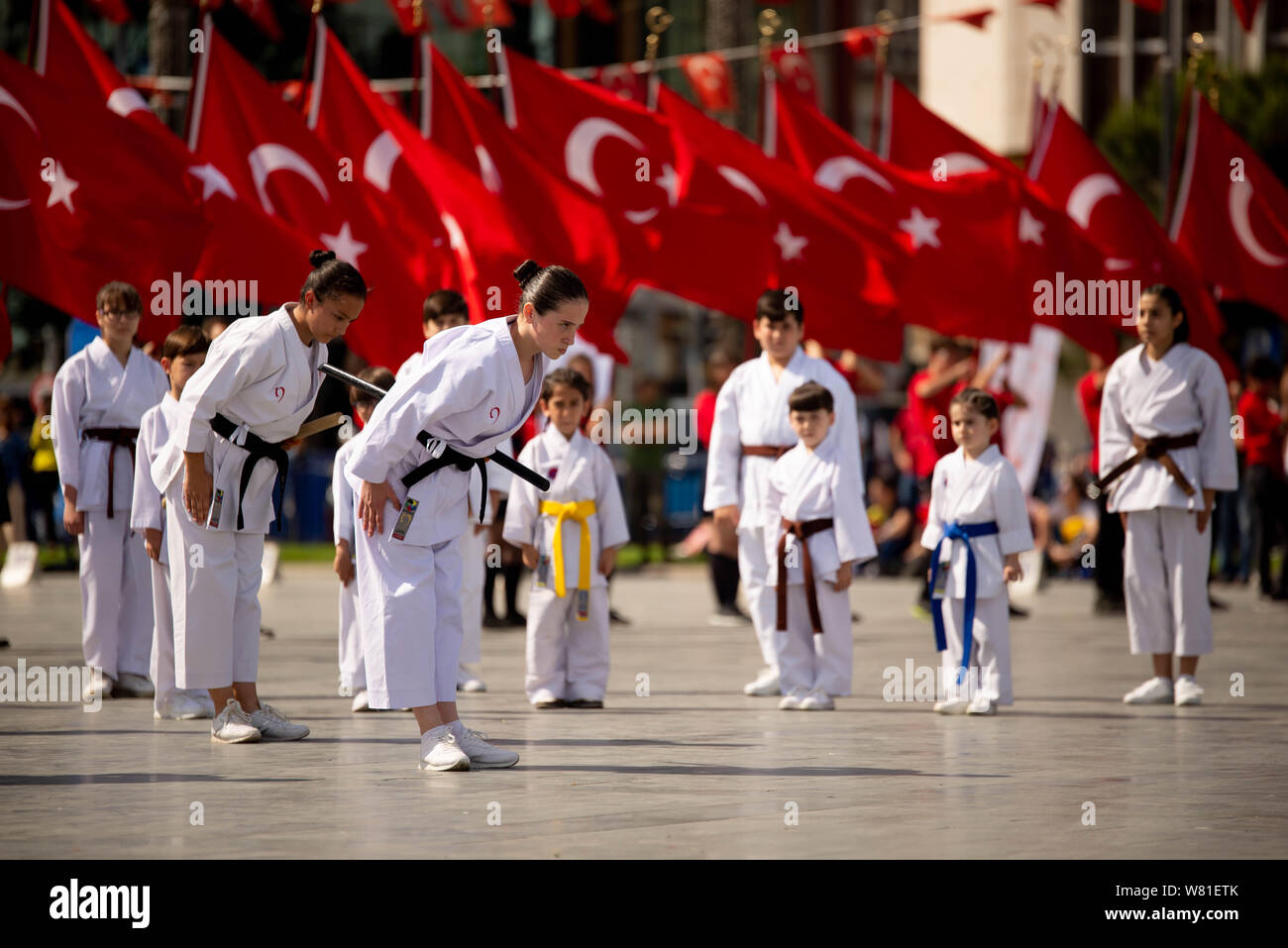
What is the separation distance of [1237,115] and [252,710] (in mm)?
23549

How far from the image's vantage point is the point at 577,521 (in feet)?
28.8

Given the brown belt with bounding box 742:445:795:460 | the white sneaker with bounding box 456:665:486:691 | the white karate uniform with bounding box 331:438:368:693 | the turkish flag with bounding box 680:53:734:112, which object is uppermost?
the turkish flag with bounding box 680:53:734:112

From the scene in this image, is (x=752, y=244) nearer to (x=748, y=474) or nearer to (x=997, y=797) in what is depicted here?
(x=748, y=474)

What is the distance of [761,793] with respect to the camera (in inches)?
235

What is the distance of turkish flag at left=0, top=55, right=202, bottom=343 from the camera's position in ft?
33.2

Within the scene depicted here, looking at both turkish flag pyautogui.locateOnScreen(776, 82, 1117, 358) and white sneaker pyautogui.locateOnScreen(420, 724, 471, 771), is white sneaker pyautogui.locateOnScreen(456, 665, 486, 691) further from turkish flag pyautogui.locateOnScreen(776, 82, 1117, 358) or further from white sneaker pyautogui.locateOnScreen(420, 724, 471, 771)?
turkish flag pyautogui.locateOnScreen(776, 82, 1117, 358)

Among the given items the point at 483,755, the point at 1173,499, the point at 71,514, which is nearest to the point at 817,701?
the point at 1173,499

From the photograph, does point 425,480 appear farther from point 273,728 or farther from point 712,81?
point 712,81

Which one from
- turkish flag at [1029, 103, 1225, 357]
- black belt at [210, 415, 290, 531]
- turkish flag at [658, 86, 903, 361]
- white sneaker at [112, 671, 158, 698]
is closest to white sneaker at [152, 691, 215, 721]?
white sneaker at [112, 671, 158, 698]

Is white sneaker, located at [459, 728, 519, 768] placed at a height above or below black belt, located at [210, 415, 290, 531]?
below

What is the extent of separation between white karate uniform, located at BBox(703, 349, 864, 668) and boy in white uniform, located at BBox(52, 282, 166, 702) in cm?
290

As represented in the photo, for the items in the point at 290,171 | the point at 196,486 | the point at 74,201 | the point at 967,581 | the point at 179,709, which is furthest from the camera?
the point at 290,171

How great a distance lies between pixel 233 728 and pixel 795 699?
9.08 ft
